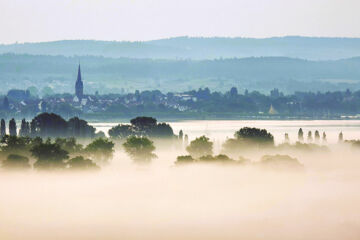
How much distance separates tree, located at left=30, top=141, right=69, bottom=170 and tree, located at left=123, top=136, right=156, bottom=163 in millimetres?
12866

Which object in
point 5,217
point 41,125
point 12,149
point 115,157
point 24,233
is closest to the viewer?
point 24,233


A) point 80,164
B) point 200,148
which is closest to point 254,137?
point 200,148

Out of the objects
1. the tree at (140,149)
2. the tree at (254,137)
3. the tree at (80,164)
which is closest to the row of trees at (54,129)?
the tree at (254,137)

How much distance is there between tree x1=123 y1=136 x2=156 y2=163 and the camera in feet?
380

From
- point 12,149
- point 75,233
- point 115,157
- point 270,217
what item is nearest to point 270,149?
point 115,157

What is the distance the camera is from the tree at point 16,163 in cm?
10144

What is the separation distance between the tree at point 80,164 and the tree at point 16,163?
3039 mm

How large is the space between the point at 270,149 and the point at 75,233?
56.3 m

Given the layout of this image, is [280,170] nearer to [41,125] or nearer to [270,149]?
[270,149]

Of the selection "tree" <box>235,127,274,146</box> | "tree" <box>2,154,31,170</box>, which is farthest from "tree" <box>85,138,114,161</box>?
"tree" <box>235,127,274,146</box>

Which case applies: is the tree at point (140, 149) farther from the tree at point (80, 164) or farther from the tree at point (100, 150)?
the tree at point (80, 164)

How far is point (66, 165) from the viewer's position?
104 m

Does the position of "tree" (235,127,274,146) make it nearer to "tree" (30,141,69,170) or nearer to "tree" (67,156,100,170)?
"tree" (67,156,100,170)

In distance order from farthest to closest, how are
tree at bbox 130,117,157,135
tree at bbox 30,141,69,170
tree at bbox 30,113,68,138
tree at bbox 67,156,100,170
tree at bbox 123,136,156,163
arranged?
tree at bbox 30,113,68,138 < tree at bbox 130,117,157,135 < tree at bbox 123,136,156,163 < tree at bbox 67,156,100,170 < tree at bbox 30,141,69,170
